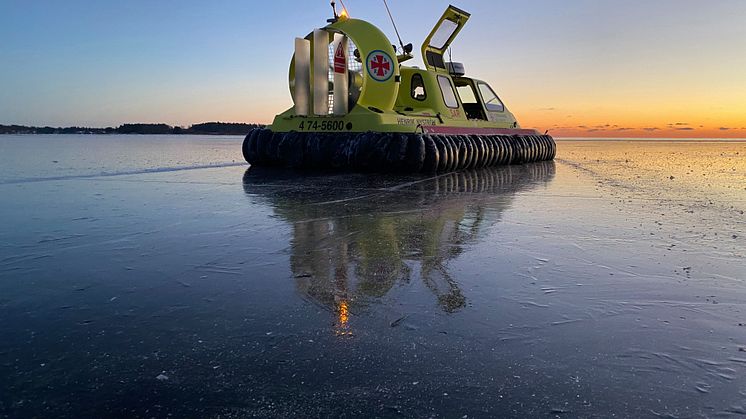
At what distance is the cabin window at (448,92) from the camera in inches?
381

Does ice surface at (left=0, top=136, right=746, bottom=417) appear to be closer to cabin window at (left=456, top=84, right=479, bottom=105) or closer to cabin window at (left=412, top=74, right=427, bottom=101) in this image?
cabin window at (left=412, top=74, right=427, bottom=101)

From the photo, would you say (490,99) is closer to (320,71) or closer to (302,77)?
(320,71)

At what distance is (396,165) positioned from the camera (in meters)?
7.53

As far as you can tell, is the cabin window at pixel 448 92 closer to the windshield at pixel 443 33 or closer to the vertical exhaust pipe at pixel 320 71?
the windshield at pixel 443 33

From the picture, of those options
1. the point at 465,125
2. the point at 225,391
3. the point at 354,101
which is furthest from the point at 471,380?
the point at 465,125

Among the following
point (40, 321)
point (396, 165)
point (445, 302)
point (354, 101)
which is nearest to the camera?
point (40, 321)

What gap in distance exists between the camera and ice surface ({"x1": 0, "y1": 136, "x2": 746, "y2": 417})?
48.1 inches

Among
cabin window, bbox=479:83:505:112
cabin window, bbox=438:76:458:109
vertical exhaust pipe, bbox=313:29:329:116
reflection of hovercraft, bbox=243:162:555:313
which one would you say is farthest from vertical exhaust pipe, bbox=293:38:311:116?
cabin window, bbox=479:83:505:112

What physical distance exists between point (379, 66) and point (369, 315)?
6.96m

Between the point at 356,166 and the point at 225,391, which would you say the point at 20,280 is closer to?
the point at 225,391

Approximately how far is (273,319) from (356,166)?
20.1ft

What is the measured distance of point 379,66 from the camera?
8203 millimetres

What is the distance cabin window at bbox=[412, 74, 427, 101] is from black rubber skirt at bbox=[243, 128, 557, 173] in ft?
4.03

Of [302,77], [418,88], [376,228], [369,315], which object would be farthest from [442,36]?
[369,315]
